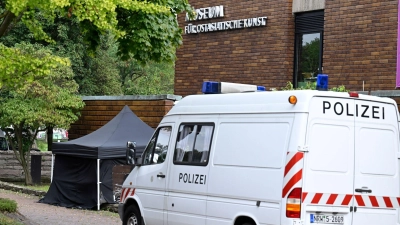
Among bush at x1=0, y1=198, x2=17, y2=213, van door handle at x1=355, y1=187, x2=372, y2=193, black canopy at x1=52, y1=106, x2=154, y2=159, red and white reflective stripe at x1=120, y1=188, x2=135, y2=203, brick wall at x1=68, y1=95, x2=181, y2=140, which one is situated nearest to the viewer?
van door handle at x1=355, y1=187, x2=372, y2=193

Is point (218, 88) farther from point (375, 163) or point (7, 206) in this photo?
point (7, 206)

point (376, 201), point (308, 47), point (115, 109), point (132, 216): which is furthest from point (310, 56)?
point (376, 201)

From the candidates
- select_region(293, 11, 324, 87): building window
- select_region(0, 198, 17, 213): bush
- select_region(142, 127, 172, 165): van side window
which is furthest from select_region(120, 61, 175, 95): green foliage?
select_region(142, 127, 172, 165): van side window

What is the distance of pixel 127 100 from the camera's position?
20.6 m

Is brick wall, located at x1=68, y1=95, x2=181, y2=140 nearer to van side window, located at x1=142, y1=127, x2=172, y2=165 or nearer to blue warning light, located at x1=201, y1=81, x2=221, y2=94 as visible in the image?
van side window, located at x1=142, y1=127, x2=172, y2=165

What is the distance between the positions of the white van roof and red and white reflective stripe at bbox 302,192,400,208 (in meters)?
1.04

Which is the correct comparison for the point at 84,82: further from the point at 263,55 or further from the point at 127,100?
the point at 263,55

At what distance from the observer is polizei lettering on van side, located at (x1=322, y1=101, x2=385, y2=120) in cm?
883

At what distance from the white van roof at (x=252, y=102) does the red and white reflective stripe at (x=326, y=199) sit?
102 cm

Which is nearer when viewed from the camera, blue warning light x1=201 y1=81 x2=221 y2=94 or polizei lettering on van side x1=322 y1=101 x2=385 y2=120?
polizei lettering on van side x1=322 y1=101 x2=385 y2=120

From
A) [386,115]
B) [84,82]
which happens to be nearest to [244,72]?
[386,115]

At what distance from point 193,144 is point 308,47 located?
750cm

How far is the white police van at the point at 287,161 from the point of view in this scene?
8.59 meters

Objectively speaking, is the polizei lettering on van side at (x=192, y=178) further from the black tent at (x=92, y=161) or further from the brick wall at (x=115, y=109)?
the brick wall at (x=115, y=109)
